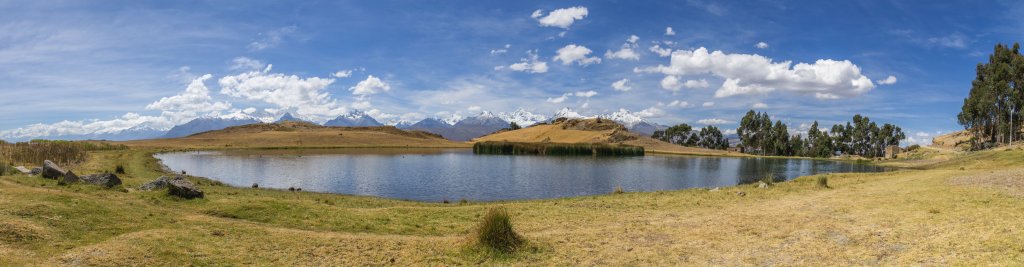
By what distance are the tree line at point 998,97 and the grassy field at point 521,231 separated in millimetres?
117127

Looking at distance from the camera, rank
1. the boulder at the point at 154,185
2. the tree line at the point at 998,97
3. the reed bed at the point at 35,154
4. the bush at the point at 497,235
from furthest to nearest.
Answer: the tree line at the point at 998,97 < the reed bed at the point at 35,154 < the boulder at the point at 154,185 < the bush at the point at 497,235

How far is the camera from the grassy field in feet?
41.4

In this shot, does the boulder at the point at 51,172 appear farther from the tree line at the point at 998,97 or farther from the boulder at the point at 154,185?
the tree line at the point at 998,97

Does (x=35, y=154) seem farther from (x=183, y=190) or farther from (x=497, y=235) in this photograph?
(x=497, y=235)

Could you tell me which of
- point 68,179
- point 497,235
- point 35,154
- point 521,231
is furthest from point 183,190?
point 35,154

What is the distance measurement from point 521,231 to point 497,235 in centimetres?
465

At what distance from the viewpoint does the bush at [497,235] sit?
46.1 feet

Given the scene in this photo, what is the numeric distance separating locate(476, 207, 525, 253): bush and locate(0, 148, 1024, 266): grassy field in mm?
397

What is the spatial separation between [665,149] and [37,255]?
184 metres

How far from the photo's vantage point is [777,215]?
63.9 ft

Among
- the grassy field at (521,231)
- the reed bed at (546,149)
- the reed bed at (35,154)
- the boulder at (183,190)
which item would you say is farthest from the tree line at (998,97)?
the reed bed at (35,154)

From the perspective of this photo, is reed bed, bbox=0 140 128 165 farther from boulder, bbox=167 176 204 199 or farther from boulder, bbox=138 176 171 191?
boulder, bbox=167 176 204 199

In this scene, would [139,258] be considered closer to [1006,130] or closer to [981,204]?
[981,204]

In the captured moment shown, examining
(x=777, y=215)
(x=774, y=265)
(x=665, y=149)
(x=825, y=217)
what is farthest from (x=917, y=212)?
(x=665, y=149)
